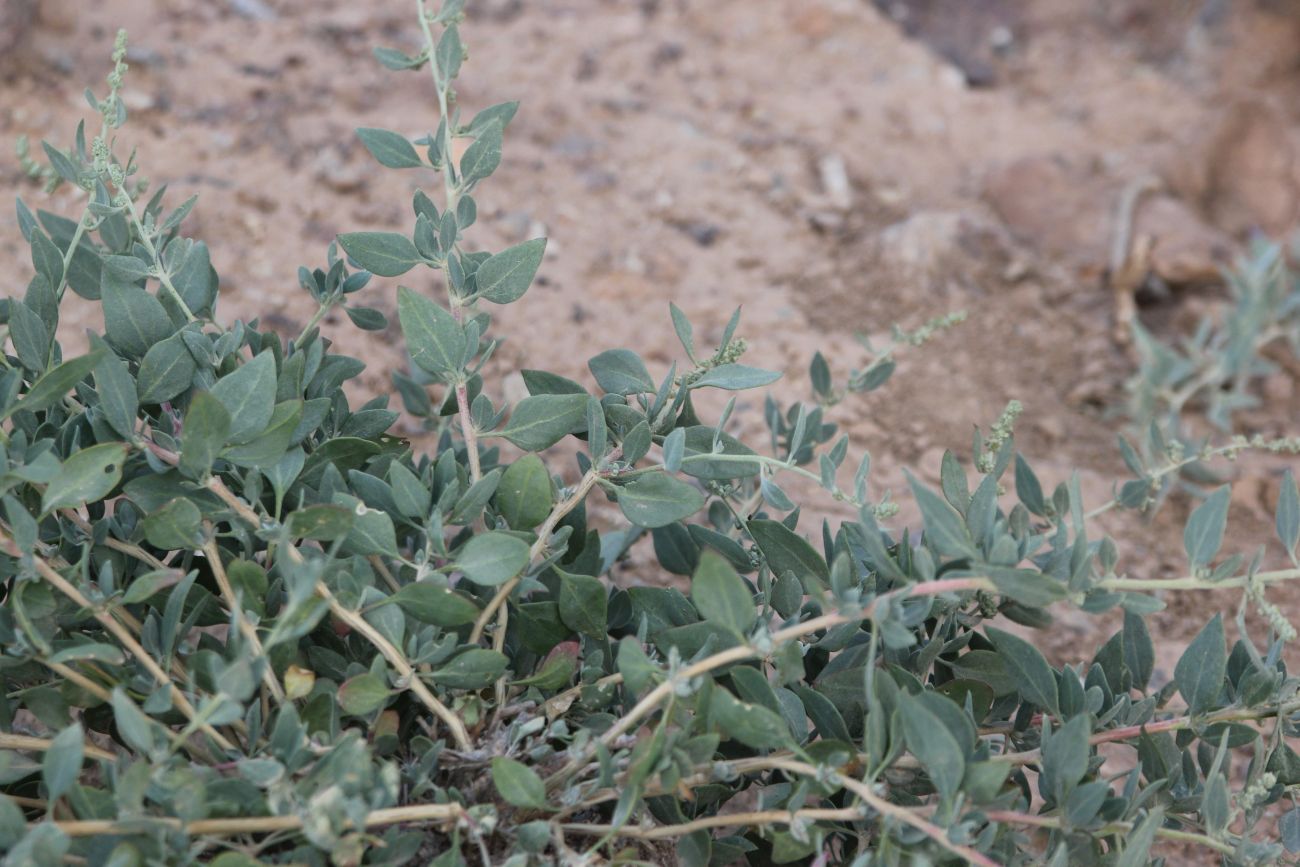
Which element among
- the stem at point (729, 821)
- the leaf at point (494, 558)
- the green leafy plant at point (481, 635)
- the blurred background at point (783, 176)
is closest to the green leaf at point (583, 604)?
the green leafy plant at point (481, 635)

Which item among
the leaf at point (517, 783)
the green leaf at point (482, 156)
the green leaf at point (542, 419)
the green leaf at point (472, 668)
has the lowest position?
the leaf at point (517, 783)

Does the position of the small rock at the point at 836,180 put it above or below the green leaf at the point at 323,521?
below

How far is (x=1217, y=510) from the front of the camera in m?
1.20

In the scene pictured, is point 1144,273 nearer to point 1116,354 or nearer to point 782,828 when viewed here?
point 1116,354

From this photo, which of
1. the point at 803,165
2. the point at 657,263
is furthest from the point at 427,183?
the point at 803,165

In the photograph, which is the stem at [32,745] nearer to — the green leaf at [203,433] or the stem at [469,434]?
the green leaf at [203,433]

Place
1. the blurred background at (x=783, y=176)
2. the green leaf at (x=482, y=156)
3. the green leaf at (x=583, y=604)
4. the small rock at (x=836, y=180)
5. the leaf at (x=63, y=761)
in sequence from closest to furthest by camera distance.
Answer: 1. the leaf at (x=63, y=761)
2. the green leaf at (x=583, y=604)
3. the green leaf at (x=482, y=156)
4. the blurred background at (x=783, y=176)
5. the small rock at (x=836, y=180)

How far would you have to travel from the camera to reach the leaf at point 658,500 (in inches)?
50.2

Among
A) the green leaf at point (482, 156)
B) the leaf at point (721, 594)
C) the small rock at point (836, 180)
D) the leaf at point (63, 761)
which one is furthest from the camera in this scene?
the small rock at point (836, 180)

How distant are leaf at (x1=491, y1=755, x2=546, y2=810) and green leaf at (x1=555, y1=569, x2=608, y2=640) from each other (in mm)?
248

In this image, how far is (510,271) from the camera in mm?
1380

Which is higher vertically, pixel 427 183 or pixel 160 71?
pixel 160 71

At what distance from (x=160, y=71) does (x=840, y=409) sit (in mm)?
1828

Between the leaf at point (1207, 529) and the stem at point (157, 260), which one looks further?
the stem at point (157, 260)
